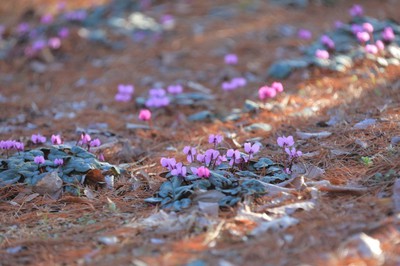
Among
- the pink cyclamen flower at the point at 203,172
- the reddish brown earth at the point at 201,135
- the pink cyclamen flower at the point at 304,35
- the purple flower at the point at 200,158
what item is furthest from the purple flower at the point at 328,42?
the pink cyclamen flower at the point at 203,172

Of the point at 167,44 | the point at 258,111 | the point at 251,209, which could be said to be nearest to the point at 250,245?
the point at 251,209

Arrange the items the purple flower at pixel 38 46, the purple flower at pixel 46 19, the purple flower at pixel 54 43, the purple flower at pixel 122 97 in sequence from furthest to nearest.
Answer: the purple flower at pixel 46 19, the purple flower at pixel 54 43, the purple flower at pixel 38 46, the purple flower at pixel 122 97

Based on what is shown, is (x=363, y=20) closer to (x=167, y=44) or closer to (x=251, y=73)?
(x=251, y=73)

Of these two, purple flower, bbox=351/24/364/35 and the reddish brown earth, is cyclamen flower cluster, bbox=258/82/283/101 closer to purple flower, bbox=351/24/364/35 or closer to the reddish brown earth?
the reddish brown earth

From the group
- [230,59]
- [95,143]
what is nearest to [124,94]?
[230,59]

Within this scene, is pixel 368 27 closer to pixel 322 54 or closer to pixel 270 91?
pixel 322 54

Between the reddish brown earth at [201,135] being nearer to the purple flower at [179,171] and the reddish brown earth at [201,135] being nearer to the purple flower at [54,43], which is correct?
the purple flower at [54,43]
